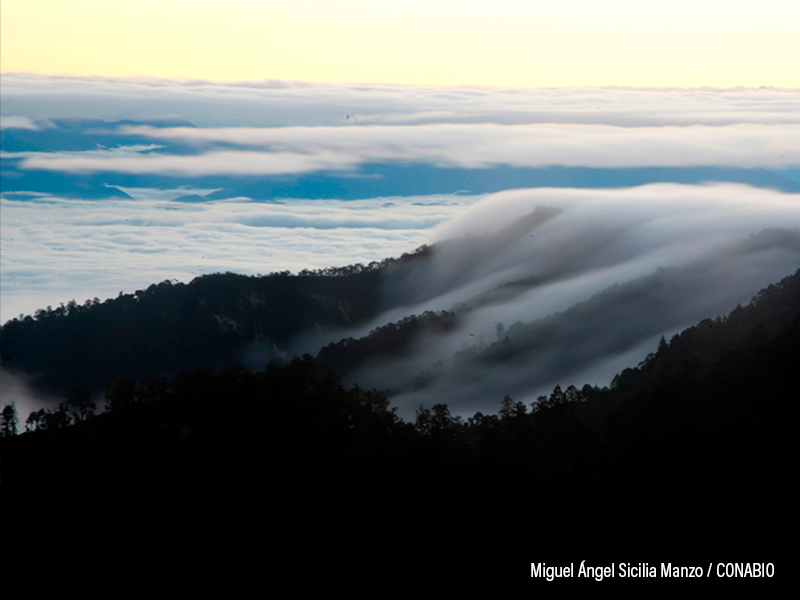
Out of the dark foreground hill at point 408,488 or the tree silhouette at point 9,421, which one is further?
the tree silhouette at point 9,421

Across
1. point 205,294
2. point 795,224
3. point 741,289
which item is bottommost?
point 741,289

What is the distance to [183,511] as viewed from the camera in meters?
32.9

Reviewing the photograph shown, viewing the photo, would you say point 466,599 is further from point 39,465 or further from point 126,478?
point 39,465

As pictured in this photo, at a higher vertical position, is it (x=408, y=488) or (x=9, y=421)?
(x=9, y=421)

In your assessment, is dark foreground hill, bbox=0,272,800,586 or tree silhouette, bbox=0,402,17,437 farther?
tree silhouette, bbox=0,402,17,437

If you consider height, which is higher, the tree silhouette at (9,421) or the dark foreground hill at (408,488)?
the tree silhouette at (9,421)

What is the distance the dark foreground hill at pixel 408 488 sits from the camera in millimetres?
29172

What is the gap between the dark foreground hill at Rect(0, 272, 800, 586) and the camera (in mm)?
29172

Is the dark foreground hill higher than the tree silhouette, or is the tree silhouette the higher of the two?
the tree silhouette

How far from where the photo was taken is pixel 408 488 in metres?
32.4

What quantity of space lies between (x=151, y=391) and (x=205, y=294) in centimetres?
10923

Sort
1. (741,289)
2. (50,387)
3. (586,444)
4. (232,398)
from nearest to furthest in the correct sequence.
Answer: (586,444)
(232,398)
(741,289)
(50,387)

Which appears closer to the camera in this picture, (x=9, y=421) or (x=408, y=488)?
(x=408, y=488)

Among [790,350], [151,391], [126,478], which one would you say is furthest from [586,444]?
[151,391]
